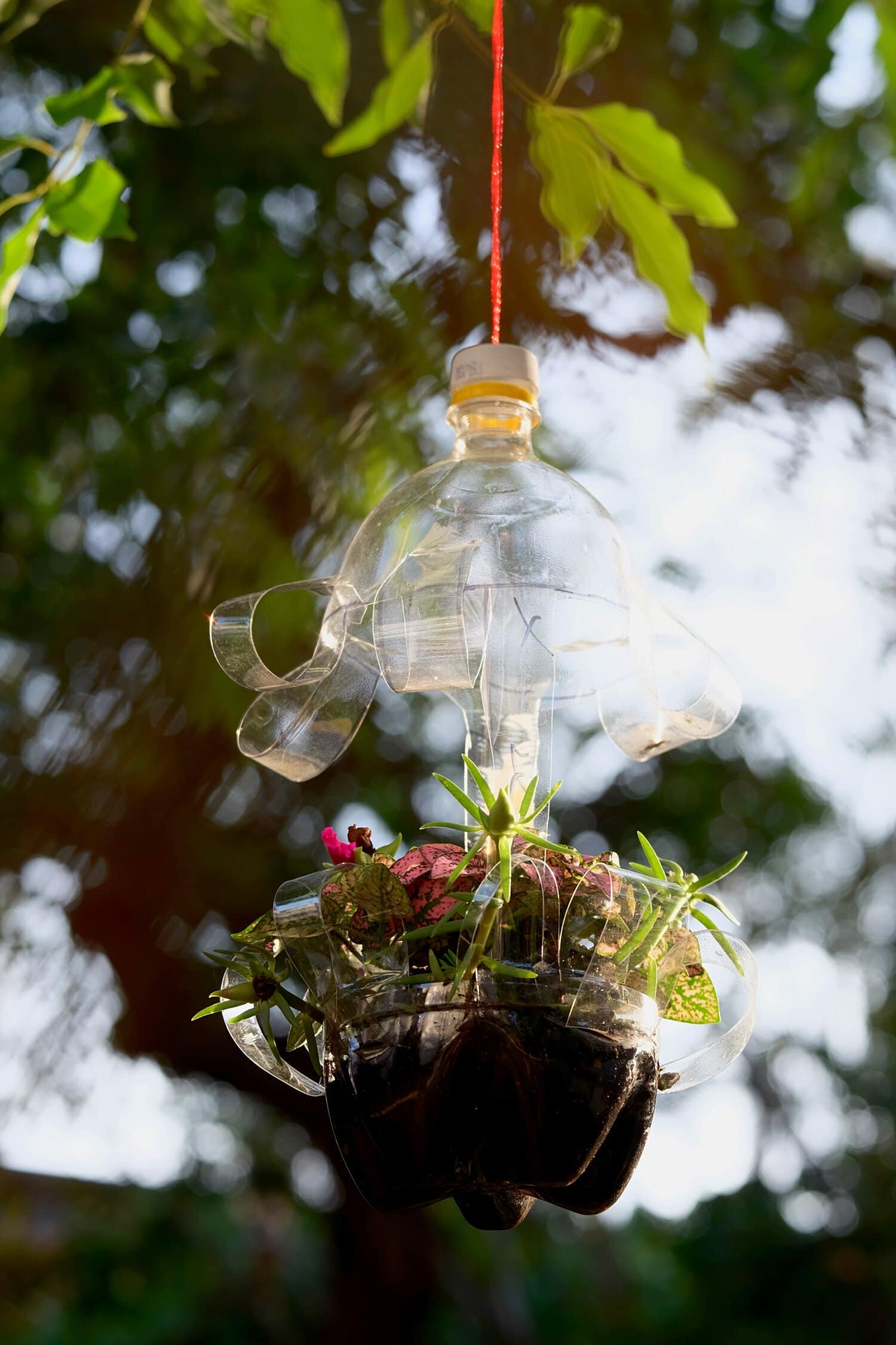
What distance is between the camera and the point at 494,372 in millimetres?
817

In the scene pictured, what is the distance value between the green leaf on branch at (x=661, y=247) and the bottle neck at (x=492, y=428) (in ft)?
0.64

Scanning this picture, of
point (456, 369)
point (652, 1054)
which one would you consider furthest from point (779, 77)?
point (652, 1054)

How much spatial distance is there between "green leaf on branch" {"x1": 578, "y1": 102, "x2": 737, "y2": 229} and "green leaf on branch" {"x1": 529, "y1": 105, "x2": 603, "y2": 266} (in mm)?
17

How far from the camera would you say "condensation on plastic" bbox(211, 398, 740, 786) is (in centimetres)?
81

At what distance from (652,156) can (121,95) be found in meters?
0.49

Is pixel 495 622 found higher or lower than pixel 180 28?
lower

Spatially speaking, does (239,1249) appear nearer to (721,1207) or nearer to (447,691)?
(721,1207)

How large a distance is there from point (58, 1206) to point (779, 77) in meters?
3.50

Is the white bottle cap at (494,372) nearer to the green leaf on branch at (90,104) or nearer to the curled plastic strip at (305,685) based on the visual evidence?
the curled plastic strip at (305,685)

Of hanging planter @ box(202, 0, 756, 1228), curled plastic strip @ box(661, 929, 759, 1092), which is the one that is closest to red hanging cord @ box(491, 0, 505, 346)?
hanging planter @ box(202, 0, 756, 1228)

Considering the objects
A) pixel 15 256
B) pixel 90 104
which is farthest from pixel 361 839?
pixel 90 104

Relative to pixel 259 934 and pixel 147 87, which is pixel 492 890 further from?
pixel 147 87

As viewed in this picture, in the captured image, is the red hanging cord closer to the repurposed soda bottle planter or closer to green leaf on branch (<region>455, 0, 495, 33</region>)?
green leaf on branch (<region>455, 0, 495, 33</region>)

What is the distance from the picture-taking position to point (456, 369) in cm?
84
